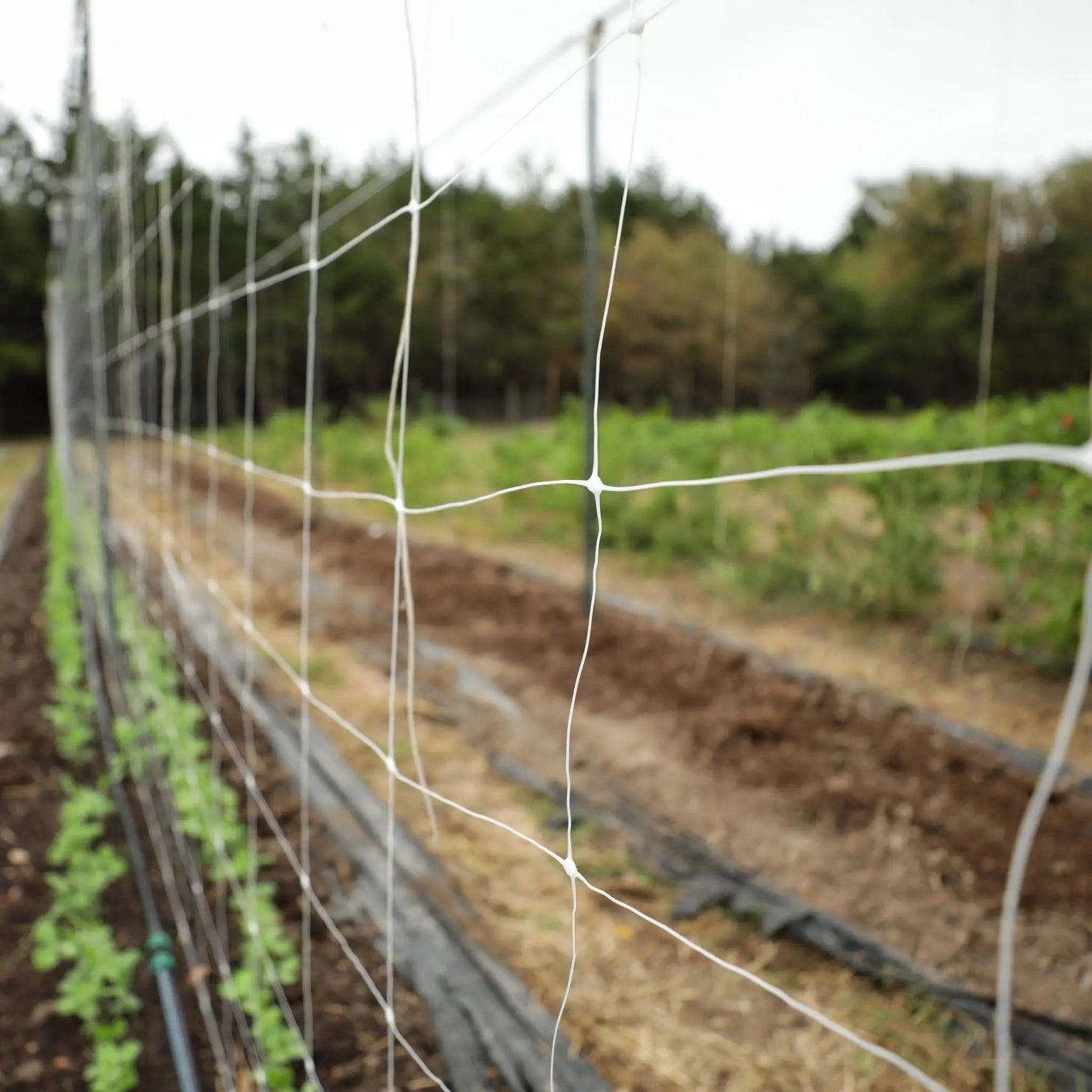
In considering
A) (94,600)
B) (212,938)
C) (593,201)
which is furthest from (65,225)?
(212,938)

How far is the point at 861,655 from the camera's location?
157 inches

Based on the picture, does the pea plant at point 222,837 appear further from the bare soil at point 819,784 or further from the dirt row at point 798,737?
the dirt row at point 798,737

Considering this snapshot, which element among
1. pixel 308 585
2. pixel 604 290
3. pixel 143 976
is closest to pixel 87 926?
pixel 143 976

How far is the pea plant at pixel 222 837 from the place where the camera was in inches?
66.2

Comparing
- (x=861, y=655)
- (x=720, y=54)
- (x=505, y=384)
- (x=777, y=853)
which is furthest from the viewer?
(x=505, y=384)

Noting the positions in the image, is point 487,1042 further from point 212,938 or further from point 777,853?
point 777,853

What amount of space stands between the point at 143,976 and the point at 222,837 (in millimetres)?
385

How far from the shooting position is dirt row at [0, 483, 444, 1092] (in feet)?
5.48

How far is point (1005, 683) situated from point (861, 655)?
580 millimetres

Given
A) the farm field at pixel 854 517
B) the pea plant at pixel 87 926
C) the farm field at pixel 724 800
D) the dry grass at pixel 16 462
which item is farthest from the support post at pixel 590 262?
the dry grass at pixel 16 462

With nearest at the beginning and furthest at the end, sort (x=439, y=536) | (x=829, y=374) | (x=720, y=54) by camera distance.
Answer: (x=720, y=54) → (x=439, y=536) → (x=829, y=374)

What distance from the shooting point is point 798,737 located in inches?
123

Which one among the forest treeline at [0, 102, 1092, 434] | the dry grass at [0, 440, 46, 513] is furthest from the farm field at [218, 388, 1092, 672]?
the dry grass at [0, 440, 46, 513]

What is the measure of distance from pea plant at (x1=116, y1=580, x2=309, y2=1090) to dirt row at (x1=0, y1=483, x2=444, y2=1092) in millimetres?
59
